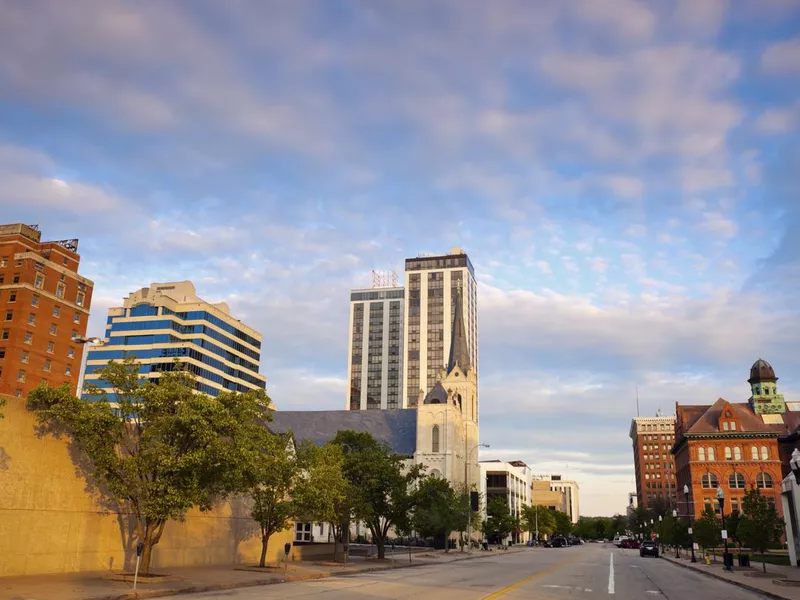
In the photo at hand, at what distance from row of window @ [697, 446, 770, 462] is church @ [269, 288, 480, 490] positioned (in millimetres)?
35580

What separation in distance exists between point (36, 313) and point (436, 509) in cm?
6431

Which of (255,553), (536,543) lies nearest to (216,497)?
(255,553)

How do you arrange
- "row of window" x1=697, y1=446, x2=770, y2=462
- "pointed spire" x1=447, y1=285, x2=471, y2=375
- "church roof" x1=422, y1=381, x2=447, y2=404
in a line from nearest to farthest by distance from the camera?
1. "row of window" x1=697, y1=446, x2=770, y2=462
2. "church roof" x1=422, y1=381, x2=447, y2=404
3. "pointed spire" x1=447, y1=285, x2=471, y2=375

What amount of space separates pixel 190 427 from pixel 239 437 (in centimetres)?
A: 213

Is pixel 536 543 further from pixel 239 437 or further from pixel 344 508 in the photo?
pixel 239 437

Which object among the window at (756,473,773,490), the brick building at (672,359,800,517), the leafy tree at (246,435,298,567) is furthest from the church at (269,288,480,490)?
the leafy tree at (246,435,298,567)

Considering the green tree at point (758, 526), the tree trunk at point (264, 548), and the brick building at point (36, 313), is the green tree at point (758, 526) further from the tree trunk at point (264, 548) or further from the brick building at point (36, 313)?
the brick building at point (36, 313)

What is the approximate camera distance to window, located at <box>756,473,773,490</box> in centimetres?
9731

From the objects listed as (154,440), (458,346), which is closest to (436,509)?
(154,440)

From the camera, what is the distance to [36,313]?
3588 inches

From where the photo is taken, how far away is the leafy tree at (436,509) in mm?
52812

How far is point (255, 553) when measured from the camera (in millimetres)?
40375

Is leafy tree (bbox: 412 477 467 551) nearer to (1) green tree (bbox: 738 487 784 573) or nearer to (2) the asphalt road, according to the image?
(2) the asphalt road

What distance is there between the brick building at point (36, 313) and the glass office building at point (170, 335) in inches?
778
